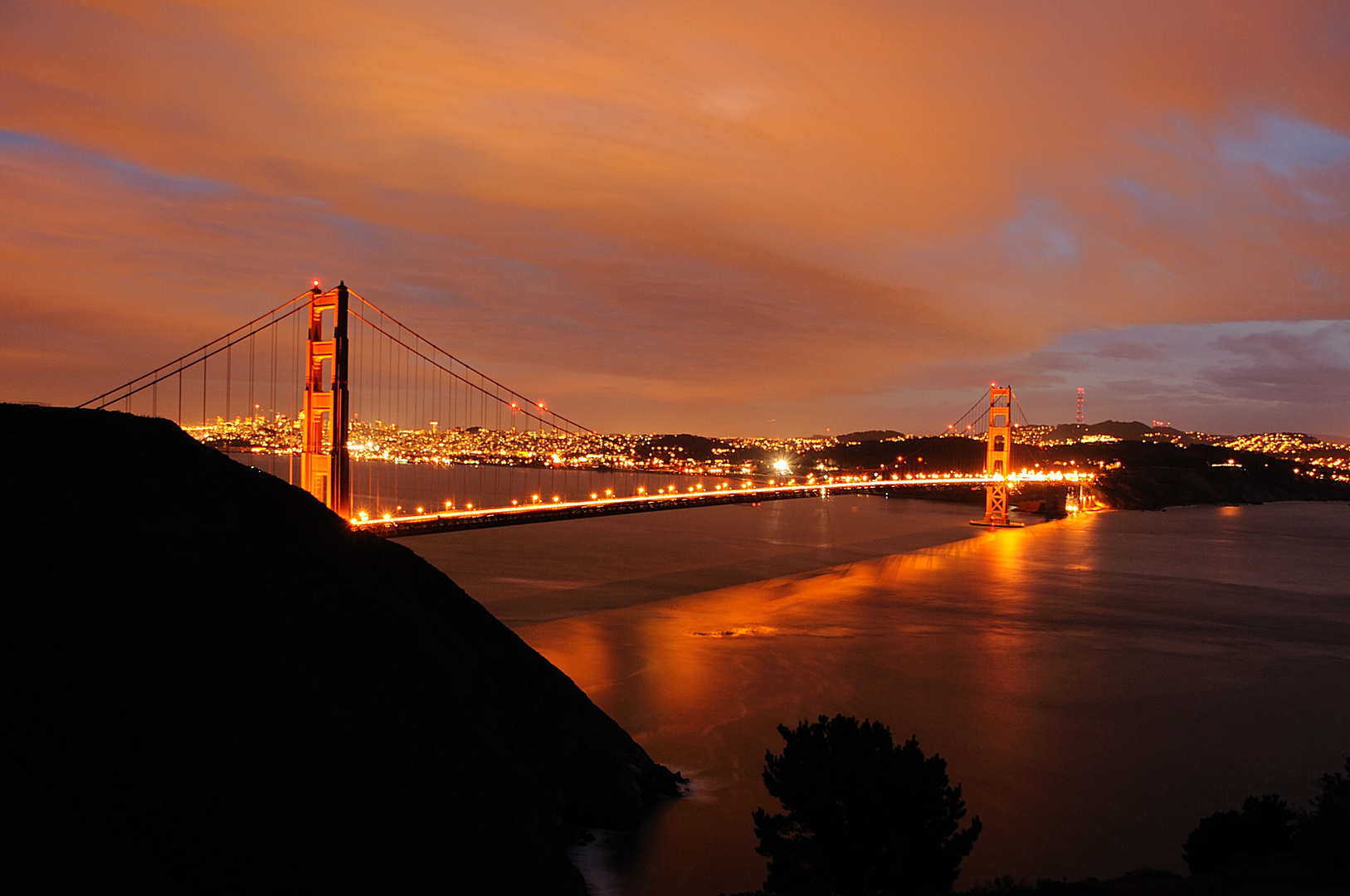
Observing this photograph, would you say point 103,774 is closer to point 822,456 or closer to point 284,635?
point 284,635

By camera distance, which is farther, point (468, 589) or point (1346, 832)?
point (468, 589)

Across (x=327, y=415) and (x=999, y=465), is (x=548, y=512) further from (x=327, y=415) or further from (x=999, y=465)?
(x=999, y=465)

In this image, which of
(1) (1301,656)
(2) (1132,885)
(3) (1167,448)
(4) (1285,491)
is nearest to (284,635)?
(2) (1132,885)

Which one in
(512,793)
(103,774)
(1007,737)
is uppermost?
(103,774)

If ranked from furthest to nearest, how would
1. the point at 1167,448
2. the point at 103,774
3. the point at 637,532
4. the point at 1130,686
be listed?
the point at 1167,448 < the point at 637,532 < the point at 1130,686 < the point at 103,774

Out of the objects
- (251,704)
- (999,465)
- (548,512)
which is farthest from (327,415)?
(999,465)

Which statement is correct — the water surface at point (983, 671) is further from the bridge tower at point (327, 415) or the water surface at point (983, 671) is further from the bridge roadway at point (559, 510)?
the bridge tower at point (327, 415)

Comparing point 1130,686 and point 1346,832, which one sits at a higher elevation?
point 1346,832
